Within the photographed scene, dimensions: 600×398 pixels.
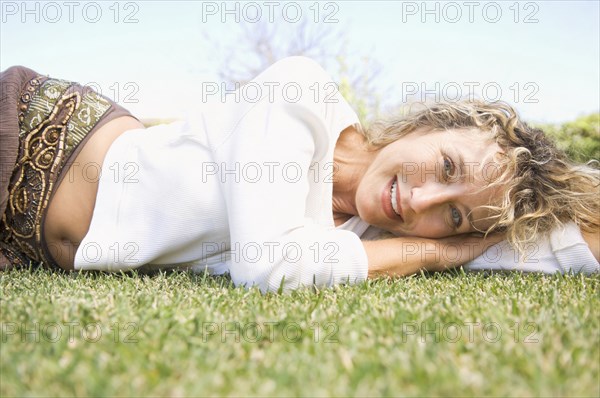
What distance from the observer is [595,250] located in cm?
287

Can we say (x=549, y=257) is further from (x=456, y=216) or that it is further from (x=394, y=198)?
(x=394, y=198)

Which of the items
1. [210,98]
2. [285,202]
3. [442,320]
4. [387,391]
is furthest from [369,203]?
[387,391]

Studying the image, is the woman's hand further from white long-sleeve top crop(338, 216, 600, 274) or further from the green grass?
the green grass

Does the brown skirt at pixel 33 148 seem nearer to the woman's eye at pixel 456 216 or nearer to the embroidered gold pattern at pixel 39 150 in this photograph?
the embroidered gold pattern at pixel 39 150

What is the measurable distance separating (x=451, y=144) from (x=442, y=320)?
4.21ft

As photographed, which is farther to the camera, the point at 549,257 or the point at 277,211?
the point at 549,257

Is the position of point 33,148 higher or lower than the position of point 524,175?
higher

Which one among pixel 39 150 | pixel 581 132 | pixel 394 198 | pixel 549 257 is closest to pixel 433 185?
pixel 394 198

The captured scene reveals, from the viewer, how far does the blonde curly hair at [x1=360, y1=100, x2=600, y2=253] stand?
9.16ft

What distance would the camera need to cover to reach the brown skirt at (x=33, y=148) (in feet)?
8.92

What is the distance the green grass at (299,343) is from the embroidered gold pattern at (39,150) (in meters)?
0.60

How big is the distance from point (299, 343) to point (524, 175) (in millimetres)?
1820

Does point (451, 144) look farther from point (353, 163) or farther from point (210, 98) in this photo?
point (210, 98)

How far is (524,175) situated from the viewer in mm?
2822
